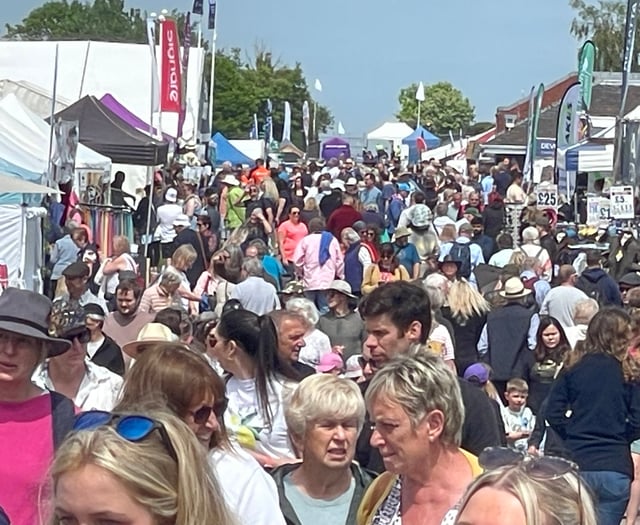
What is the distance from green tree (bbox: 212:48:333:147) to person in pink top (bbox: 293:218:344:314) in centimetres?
7980

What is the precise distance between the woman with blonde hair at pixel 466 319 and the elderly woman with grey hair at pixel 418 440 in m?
7.06

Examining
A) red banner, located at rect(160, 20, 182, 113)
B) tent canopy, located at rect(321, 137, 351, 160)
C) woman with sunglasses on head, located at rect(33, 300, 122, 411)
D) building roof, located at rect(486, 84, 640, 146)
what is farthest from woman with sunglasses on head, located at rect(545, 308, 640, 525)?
tent canopy, located at rect(321, 137, 351, 160)

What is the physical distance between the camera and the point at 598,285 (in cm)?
1399

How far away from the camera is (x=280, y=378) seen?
626cm

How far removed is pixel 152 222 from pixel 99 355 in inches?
605

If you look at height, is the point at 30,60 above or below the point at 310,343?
above

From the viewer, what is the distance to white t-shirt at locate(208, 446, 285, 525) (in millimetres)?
3689

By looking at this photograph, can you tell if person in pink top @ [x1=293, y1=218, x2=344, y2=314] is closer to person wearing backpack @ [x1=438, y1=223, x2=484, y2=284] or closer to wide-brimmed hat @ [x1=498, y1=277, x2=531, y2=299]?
person wearing backpack @ [x1=438, y1=223, x2=484, y2=284]

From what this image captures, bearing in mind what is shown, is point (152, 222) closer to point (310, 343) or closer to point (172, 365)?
point (310, 343)

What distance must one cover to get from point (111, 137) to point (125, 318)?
1384 cm

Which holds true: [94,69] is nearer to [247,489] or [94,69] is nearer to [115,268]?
[115,268]

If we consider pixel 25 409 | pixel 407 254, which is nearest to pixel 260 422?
pixel 25 409

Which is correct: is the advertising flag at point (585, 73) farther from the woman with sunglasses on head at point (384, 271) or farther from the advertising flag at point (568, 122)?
the woman with sunglasses on head at point (384, 271)

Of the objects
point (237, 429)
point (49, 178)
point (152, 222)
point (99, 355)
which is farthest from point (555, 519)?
point (152, 222)
